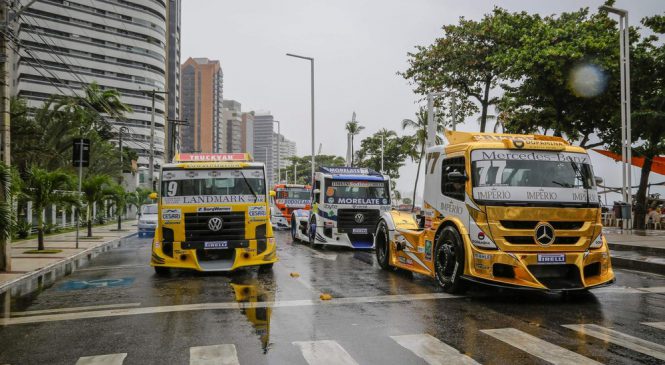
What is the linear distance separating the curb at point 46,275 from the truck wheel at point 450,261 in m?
7.74

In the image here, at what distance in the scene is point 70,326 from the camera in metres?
7.35

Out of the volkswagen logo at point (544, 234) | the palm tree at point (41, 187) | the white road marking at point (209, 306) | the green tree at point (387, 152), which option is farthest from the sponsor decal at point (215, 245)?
the green tree at point (387, 152)

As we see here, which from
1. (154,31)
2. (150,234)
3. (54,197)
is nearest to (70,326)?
(54,197)

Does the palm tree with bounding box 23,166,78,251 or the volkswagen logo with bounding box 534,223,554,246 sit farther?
the palm tree with bounding box 23,166,78,251

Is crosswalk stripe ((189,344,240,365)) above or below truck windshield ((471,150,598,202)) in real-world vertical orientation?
below

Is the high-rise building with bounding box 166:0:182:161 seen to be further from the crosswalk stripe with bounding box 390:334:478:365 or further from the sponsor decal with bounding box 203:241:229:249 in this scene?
the crosswalk stripe with bounding box 390:334:478:365

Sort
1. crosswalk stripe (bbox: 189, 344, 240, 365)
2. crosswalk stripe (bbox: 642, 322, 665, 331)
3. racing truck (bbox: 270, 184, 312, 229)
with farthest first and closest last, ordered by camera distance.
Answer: racing truck (bbox: 270, 184, 312, 229)
crosswalk stripe (bbox: 642, 322, 665, 331)
crosswalk stripe (bbox: 189, 344, 240, 365)

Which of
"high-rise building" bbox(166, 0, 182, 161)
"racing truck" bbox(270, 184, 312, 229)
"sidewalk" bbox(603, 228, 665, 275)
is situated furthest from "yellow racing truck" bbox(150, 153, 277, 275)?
"high-rise building" bbox(166, 0, 182, 161)

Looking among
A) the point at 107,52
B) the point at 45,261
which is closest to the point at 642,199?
the point at 45,261

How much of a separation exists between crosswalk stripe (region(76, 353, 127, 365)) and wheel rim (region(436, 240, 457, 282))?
5586 millimetres

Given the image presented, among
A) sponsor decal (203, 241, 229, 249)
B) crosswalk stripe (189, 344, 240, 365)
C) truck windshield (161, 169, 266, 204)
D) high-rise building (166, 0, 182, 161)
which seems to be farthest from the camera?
high-rise building (166, 0, 182, 161)

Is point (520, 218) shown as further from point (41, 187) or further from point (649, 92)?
point (649, 92)

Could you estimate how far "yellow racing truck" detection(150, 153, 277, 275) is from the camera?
11.8 m

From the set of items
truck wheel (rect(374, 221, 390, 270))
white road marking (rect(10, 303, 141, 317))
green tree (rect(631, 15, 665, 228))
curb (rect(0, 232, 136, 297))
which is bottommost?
curb (rect(0, 232, 136, 297))
